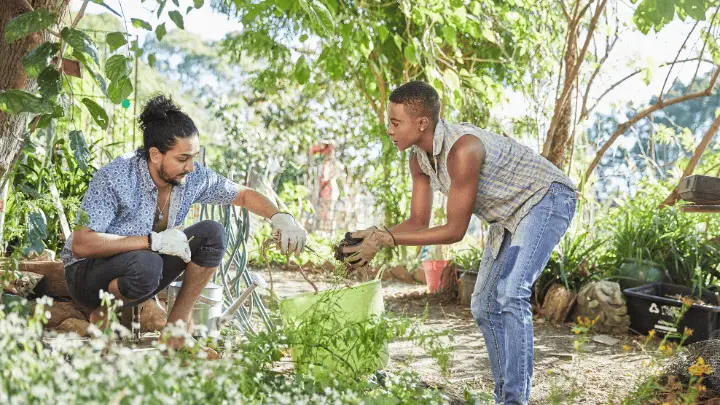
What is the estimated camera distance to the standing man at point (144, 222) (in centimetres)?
222

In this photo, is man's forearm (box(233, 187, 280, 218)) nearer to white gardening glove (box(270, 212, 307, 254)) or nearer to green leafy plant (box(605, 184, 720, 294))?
white gardening glove (box(270, 212, 307, 254))

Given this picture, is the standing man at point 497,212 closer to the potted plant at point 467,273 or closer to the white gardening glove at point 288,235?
the white gardening glove at point 288,235

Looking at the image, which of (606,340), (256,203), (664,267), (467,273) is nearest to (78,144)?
(256,203)

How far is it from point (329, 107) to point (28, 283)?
613 cm

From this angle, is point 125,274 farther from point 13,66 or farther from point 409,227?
point 409,227

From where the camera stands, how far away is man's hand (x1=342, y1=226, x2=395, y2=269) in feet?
7.20

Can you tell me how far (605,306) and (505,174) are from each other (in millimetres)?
1956

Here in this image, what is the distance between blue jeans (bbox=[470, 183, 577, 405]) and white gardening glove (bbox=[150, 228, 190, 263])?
3.12ft

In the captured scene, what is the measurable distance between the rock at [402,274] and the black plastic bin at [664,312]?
7.19 ft

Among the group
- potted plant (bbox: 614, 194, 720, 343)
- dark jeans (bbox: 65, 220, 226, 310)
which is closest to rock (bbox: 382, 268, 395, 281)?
potted plant (bbox: 614, 194, 720, 343)

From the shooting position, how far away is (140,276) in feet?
7.38

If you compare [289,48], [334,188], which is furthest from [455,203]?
[334,188]

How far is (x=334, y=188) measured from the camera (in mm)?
8734

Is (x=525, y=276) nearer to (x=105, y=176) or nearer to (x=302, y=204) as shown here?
(x=105, y=176)
